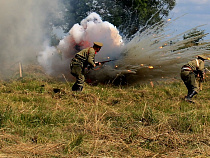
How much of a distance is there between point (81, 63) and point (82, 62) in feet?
0.14

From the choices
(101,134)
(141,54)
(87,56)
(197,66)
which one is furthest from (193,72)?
(101,134)

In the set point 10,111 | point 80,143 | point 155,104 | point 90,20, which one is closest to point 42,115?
point 10,111

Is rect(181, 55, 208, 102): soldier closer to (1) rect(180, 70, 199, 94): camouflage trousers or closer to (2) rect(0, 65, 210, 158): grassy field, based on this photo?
(1) rect(180, 70, 199, 94): camouflage trousers

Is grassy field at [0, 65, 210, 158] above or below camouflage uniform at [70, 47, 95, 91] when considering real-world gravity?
below

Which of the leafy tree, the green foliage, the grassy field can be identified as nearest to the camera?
the grassy field

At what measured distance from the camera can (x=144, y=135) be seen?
179 inches

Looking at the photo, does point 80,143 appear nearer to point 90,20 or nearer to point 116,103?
point 116,103

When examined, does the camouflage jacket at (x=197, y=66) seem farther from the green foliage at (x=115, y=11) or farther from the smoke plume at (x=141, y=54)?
the green foliage at (x=115, y=11)

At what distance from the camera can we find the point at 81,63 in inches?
356

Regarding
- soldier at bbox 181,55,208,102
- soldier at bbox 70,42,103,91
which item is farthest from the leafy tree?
soldier at bbox 70,42,103,91

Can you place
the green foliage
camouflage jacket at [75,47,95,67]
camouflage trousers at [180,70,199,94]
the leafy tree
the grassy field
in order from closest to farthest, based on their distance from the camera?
the grassy field
camouflage trousers at [180,70,199,94]
camouflage jacket at [75,47,95,67]
the leafy tree
the green foliage

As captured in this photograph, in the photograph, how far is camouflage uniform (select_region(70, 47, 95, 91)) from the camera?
347 inches

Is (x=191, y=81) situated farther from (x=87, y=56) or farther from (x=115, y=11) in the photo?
(x=115, y=11)

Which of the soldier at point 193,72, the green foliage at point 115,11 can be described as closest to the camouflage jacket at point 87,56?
the soldier at point 193,72
